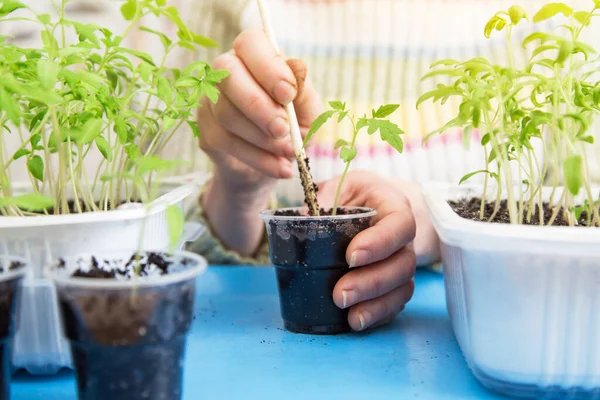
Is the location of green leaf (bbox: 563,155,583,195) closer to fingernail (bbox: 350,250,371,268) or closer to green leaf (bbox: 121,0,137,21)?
fingernail (bbox: 350,250,371,268)

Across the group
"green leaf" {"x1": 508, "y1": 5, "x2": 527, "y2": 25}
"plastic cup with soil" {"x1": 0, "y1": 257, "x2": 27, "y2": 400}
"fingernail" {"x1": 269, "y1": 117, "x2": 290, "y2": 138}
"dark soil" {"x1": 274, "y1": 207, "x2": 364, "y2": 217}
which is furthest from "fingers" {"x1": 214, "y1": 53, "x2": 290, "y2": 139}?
"plastic cup with soil" {"x1": 0, "y1": 257, "x2": 27, "y2": 400}

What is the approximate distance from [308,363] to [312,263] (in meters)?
0.14

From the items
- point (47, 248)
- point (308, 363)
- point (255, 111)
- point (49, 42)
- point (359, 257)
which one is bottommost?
point (308, 363)

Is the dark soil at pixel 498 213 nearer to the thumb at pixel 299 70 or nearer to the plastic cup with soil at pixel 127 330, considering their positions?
the thumb at pixel 299 70

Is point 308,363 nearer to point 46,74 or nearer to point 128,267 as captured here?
point 128,267

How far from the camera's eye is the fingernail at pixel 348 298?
0.75 m

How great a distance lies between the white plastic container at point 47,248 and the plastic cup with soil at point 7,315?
0.07 m

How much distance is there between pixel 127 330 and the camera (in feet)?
1.51

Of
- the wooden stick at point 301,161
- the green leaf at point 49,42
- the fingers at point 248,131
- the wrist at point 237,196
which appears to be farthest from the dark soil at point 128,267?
the wrist at point 237,196

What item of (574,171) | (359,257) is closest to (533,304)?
(574,171)

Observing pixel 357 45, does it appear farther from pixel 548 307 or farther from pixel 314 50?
pixel 548 307

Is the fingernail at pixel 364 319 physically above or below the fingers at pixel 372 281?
below

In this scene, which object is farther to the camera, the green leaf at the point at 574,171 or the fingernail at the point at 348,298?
the fingernail at the point at 348,298

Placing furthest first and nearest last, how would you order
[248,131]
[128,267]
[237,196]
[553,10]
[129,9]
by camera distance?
1. [237,196]
2. [248,131]
3. [129,9]
4. [553,10]
5. [128,267]
